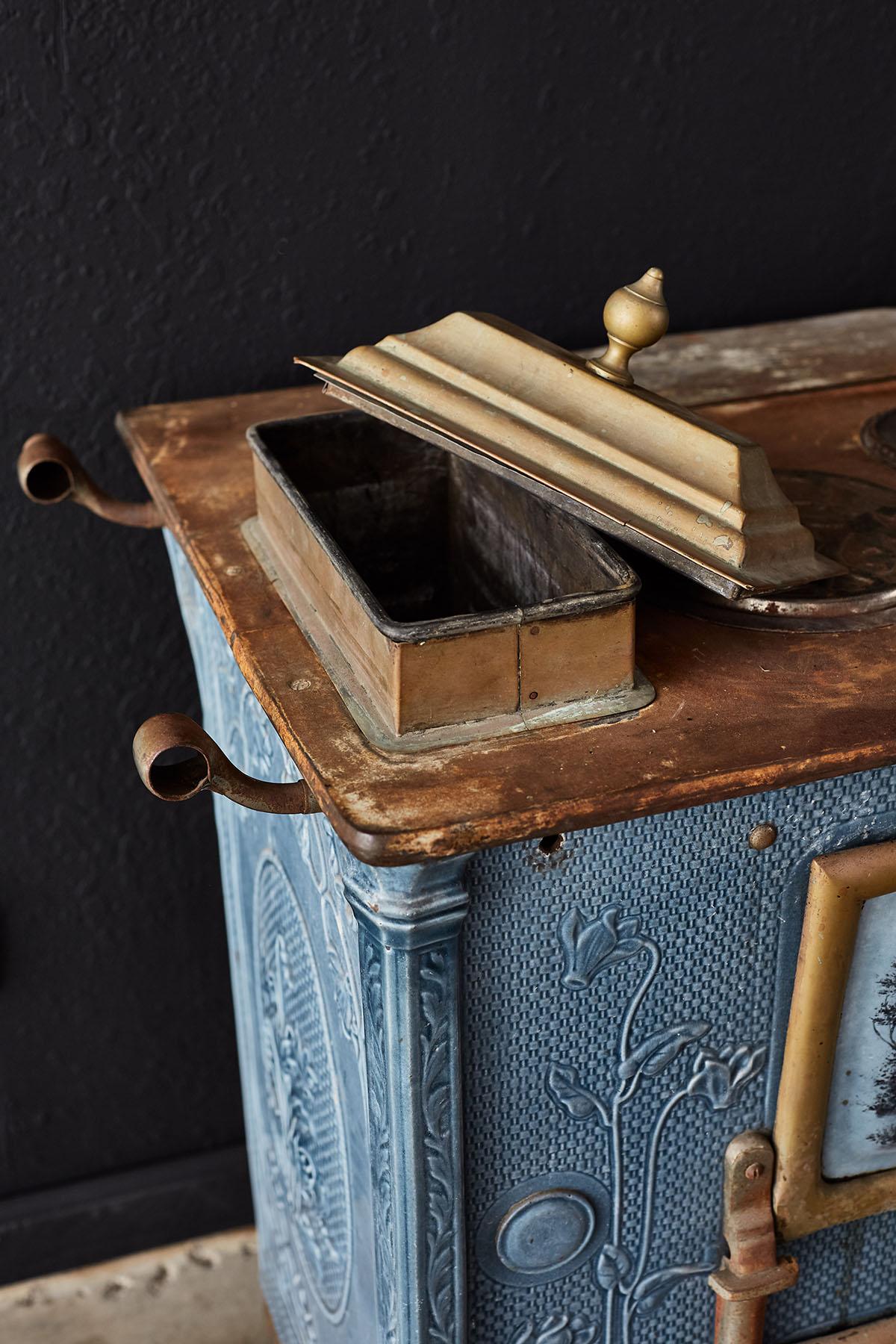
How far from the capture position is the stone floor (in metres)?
1.80

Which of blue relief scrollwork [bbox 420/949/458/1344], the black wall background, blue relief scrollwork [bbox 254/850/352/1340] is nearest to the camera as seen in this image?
blue relief scrollwork [bbox 420/949/458/1344]

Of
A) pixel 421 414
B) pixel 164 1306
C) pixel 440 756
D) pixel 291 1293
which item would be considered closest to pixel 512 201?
pixel 421 414

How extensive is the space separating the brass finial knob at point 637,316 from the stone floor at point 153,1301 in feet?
4.28

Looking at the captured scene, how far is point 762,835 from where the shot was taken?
1005mm

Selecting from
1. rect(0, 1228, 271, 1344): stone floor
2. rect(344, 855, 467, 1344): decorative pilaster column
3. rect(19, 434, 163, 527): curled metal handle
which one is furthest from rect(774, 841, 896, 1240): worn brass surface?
rect(0, 1228, 271, 1344): stone floor

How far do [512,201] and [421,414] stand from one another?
1.87 feet

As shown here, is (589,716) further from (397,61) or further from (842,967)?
(397,61)

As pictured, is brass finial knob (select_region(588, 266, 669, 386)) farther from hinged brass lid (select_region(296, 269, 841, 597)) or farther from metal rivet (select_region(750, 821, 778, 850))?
metal rivet (select_region(750, 821, 778, 850))

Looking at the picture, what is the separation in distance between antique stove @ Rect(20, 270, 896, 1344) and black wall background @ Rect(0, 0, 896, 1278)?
0.84ft

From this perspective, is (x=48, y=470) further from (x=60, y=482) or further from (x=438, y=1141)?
(x=438, y=1141)

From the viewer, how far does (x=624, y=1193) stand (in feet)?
3.64

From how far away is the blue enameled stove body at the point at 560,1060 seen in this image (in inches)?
38.4

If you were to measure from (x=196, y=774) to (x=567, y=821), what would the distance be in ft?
0.75

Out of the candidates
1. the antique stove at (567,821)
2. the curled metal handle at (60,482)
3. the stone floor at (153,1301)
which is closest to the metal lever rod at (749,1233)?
the antique stove at (567,821)
